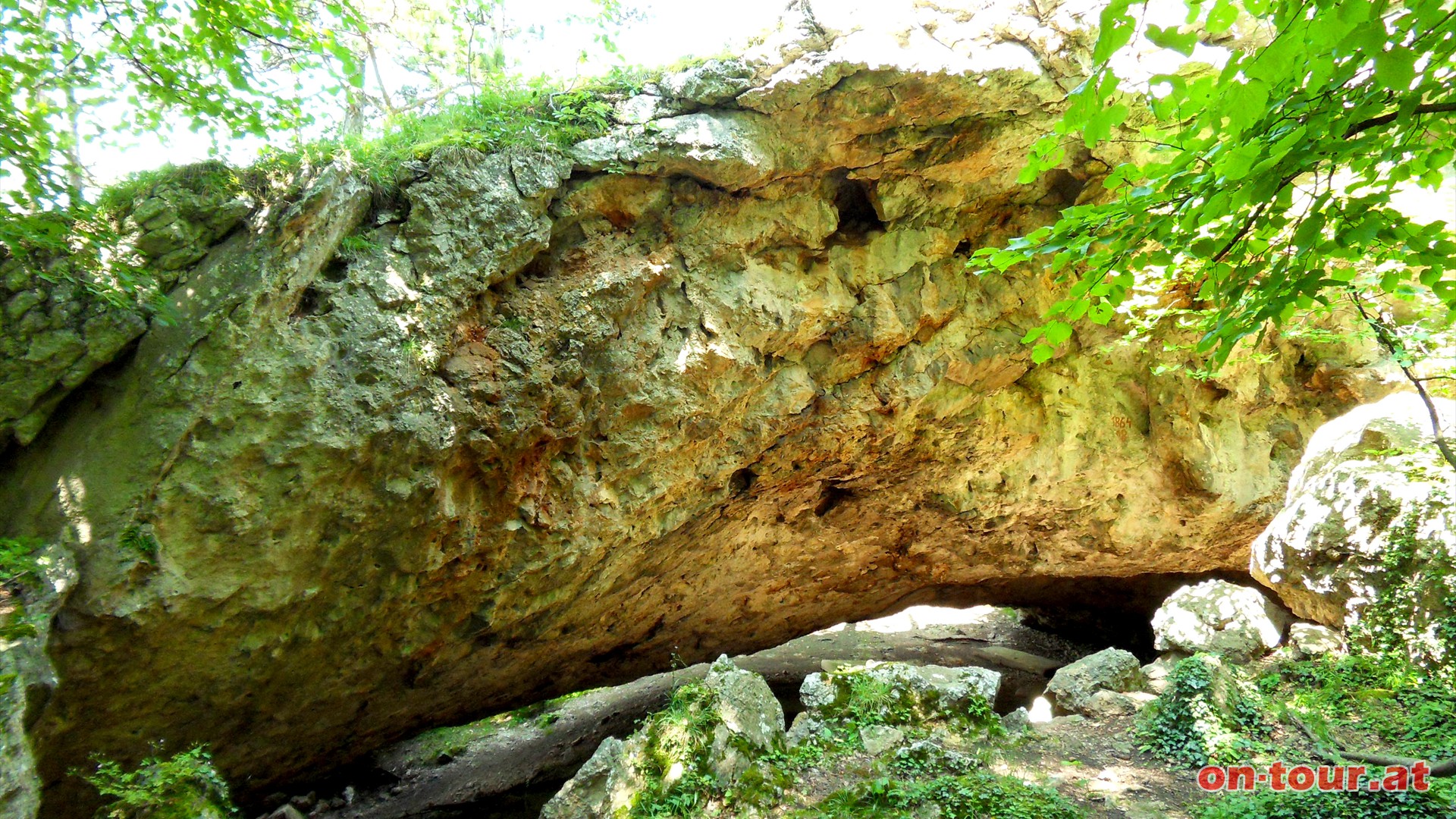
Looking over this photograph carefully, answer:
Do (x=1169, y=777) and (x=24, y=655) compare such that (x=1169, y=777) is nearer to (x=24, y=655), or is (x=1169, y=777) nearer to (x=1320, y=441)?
(x=1320, y=441)

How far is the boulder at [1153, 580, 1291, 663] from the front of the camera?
7.95m

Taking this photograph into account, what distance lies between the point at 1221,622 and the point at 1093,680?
96.5 inches

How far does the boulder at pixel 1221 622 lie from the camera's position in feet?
26.1

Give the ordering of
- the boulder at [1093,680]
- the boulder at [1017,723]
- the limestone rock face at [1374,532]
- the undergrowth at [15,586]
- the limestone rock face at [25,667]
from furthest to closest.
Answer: the boulder at [1093,680], the boulder at [1017,723], the limestone rock face at [1374,532], the undergrowth at [15,586], the limestone rock face at [25,667]

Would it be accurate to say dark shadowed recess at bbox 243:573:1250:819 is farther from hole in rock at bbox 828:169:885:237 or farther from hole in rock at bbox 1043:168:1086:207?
hole in rock at bbox 828:169:885:237

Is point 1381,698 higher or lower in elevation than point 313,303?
lower

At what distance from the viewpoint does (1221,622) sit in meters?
8.58

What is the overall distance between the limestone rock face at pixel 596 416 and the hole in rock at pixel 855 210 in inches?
1.4

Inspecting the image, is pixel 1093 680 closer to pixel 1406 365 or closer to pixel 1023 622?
pixel 1406 365

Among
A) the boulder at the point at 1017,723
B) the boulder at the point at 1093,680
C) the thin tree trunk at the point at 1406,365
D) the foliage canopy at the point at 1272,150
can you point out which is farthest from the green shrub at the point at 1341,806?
the foliage canopy at the point at 1272,150

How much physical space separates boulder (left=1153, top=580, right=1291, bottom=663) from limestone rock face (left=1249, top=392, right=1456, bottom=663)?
1.31 meters

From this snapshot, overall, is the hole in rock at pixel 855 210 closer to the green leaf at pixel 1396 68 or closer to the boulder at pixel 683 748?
the boulder at pixel 683 748

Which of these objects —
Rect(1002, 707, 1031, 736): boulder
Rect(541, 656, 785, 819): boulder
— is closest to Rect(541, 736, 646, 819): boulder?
Rect(541, 656, 785, 819): boulder

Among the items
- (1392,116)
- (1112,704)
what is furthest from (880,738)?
(1392,116)
